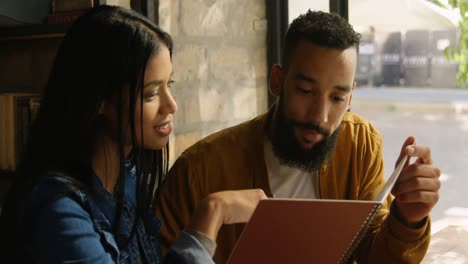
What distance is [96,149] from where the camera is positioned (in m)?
0.89

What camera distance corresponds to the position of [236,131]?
1359 millimetres

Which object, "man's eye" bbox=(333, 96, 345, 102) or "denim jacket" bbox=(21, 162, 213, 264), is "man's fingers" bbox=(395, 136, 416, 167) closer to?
"man's eye" bbox=(333, 96, 345, 102)

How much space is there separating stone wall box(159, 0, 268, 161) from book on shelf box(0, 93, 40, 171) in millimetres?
466

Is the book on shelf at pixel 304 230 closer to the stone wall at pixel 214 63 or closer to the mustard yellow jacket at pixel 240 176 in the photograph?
the mustard yellow jacket at pixel 240 176

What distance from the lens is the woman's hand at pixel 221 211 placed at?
85 centimetres

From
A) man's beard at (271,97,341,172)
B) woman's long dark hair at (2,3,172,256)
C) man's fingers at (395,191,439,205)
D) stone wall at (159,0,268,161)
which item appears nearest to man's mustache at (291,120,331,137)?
man's beard at (271,97,341,172)

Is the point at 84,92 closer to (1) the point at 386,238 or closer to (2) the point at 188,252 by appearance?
(2) the point at 188,252

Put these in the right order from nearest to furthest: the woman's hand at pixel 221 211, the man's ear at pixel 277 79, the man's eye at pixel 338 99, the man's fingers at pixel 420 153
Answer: the woman's hand at pixel 221 211 < the man's fingers at pixel 420 153 < the man's eye at pixel 338 99 < the man's ear at pixel 277 79

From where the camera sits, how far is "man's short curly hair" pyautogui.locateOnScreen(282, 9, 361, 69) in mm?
1234

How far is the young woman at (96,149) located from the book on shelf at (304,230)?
0.16 feet

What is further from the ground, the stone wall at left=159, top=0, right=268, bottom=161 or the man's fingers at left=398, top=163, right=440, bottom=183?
the stone wall at left=159, top=0, right=268, bottom=161

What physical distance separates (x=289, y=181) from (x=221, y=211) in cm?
46

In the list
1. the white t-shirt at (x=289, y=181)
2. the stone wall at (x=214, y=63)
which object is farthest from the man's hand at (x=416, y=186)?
the stone wall at (x=214, y=63)

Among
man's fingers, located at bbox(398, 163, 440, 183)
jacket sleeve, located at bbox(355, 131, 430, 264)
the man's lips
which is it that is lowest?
jacket sleeve, located at bbox(355, 131, 430, 264)
